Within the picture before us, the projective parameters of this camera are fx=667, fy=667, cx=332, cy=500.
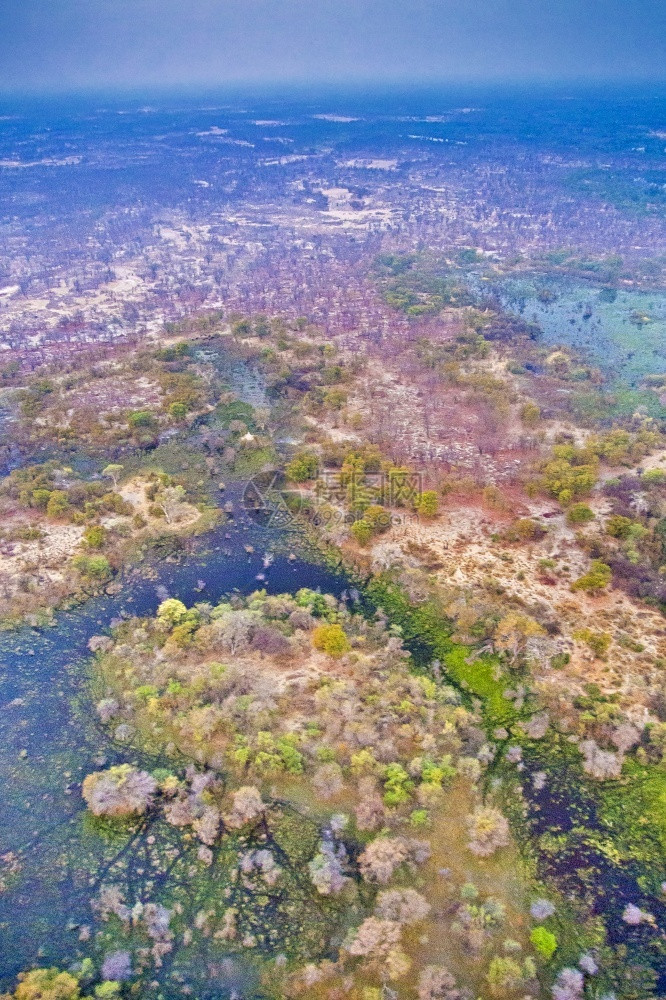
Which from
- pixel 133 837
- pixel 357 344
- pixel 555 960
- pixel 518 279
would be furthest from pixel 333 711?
pixel 518 279

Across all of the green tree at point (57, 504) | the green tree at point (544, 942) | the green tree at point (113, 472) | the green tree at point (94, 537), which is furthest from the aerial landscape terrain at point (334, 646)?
the green tree at point (94, 537)

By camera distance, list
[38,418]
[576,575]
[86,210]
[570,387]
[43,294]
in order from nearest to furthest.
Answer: [576,575] → [38,418] → [570,387] → [43,294] → [86,210]

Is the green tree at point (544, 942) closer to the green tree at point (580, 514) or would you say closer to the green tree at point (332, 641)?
the green tree at point (332, 641)

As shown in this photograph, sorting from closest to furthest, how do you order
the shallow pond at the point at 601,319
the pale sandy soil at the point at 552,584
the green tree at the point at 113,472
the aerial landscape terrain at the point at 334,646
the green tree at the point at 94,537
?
the aerial landscape terrain at the point at 334,646 → the pale sandy soil at the point at 552,584 → the green tree at the point at 94,537 → the green tree at the point at 113,472 → the shallow pond at the point at 601,319

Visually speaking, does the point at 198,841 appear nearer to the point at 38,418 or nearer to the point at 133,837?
the point at 133,837

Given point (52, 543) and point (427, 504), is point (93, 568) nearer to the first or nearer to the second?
point (52, 543)

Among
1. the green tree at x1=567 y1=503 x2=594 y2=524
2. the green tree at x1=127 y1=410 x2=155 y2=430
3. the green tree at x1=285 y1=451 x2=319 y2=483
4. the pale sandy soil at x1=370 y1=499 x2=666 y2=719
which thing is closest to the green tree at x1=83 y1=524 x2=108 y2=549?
the green tree at x1=285 y1=451 x2=319 y2=483

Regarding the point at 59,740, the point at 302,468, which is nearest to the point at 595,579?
the point at 302,468

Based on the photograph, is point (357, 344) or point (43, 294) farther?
point (43, 294)
